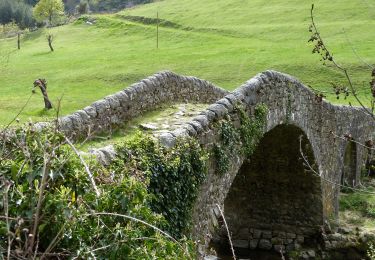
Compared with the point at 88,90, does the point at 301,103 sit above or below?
above

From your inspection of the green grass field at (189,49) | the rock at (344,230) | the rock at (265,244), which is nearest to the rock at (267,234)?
the rock at (265,244)

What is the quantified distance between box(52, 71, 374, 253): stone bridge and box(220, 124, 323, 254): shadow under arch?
32mm

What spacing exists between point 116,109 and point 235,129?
2.37 m

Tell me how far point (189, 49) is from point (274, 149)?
3161 centimetres

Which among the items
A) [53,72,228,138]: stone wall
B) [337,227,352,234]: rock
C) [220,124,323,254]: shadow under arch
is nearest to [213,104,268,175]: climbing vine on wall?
[53,72,228,138]: stone wall

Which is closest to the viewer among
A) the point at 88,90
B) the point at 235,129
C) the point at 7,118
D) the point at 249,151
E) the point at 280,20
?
the point at 235,129

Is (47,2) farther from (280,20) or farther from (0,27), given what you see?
(280,20)

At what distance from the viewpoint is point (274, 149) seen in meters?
18.2

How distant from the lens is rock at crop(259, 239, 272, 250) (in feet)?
66.0

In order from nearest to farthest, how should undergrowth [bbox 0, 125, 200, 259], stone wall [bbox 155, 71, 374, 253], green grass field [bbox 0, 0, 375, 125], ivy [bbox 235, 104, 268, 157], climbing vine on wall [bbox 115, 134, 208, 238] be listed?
undergrowth [bbox 0, 125, 200, 259] → climbing vine on wall [bbox 115, 134, 208, 238] → stone wall [bbox 155, 71, 374, 253] → ivy [bbox 235, 104, 268, 157] → green grass field [bbox 0, 0, 375, 125]

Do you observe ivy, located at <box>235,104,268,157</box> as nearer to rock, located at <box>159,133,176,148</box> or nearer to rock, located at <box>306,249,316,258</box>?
rock, located at <box>159,133,176,148</box>

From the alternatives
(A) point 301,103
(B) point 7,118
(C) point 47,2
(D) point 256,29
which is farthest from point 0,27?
(A) point 301,103

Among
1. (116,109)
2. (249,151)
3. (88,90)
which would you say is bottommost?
(88,90)

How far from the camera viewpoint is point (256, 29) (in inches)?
2110
